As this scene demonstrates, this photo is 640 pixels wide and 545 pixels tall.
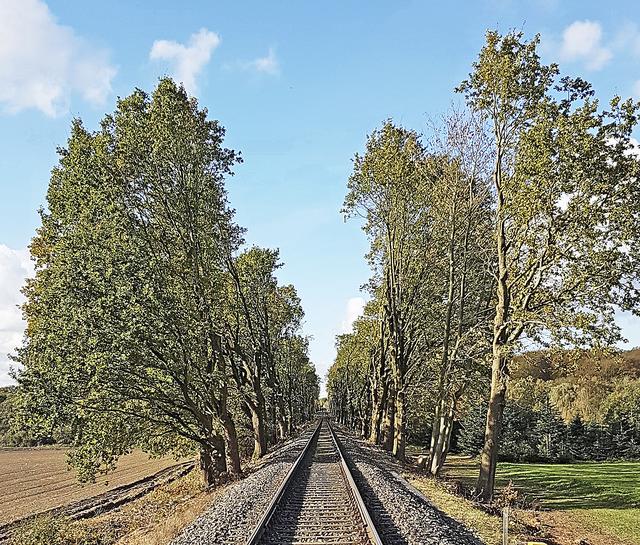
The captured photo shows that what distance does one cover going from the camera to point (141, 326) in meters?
17.0

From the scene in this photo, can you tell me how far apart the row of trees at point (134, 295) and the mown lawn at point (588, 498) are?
12.9m

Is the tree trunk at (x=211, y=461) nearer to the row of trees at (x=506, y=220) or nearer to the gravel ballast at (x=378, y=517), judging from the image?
the gravel ballast at (x=378, y=517)

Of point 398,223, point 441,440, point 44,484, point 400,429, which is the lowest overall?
point 44,484

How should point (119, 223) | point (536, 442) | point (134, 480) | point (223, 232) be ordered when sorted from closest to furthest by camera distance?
point (119, 223) < point (223, 232) < point (134, 480) < point (536, 442)

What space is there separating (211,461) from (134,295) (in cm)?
897

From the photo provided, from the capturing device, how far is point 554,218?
52.7 feet

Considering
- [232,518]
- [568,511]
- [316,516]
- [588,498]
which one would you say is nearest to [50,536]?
[232,518]

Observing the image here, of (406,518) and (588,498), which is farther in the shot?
(588,498)

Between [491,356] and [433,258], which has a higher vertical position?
[433,258]

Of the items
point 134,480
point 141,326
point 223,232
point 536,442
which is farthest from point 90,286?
point 536,442

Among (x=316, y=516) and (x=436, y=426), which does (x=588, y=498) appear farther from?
(x=316, y=516)

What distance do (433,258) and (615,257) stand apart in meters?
13.3

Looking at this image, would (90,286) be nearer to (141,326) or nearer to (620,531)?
(141,326)

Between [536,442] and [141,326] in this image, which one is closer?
[141,326]
